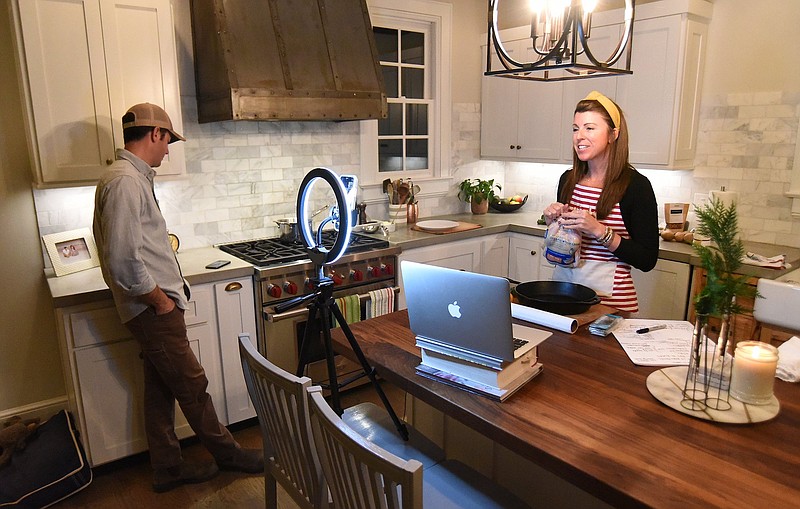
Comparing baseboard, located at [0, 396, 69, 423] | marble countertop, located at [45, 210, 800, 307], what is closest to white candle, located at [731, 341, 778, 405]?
marble countertop, located at [45, 210, 800, 307]

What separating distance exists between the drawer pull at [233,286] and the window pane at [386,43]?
2.06 m

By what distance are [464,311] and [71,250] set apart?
2.35 meters

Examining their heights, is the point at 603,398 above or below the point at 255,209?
below

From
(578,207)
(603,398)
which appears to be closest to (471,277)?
(603,398)

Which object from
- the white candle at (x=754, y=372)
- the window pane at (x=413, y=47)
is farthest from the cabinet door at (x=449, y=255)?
the white candle at (x=754, y=372)

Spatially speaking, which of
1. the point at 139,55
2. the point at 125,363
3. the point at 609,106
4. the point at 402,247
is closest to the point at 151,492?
the point at 125,363

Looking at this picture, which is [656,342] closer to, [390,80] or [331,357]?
[331,357]

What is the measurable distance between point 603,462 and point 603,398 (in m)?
0.31

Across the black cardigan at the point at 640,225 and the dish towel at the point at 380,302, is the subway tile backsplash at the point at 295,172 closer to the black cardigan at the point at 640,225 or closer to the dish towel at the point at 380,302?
the dish towel at the point at 380,302

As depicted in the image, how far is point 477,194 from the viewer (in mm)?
4578

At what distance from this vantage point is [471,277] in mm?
→ 1444

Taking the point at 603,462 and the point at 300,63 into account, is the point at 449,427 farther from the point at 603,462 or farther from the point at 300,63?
the point at 300,63

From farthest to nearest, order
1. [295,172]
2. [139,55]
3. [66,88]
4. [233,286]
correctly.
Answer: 1. [295,172]
2. [233,286]
3. [139,55]
4. [66,88]

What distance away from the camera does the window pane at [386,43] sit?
13.4 ft
